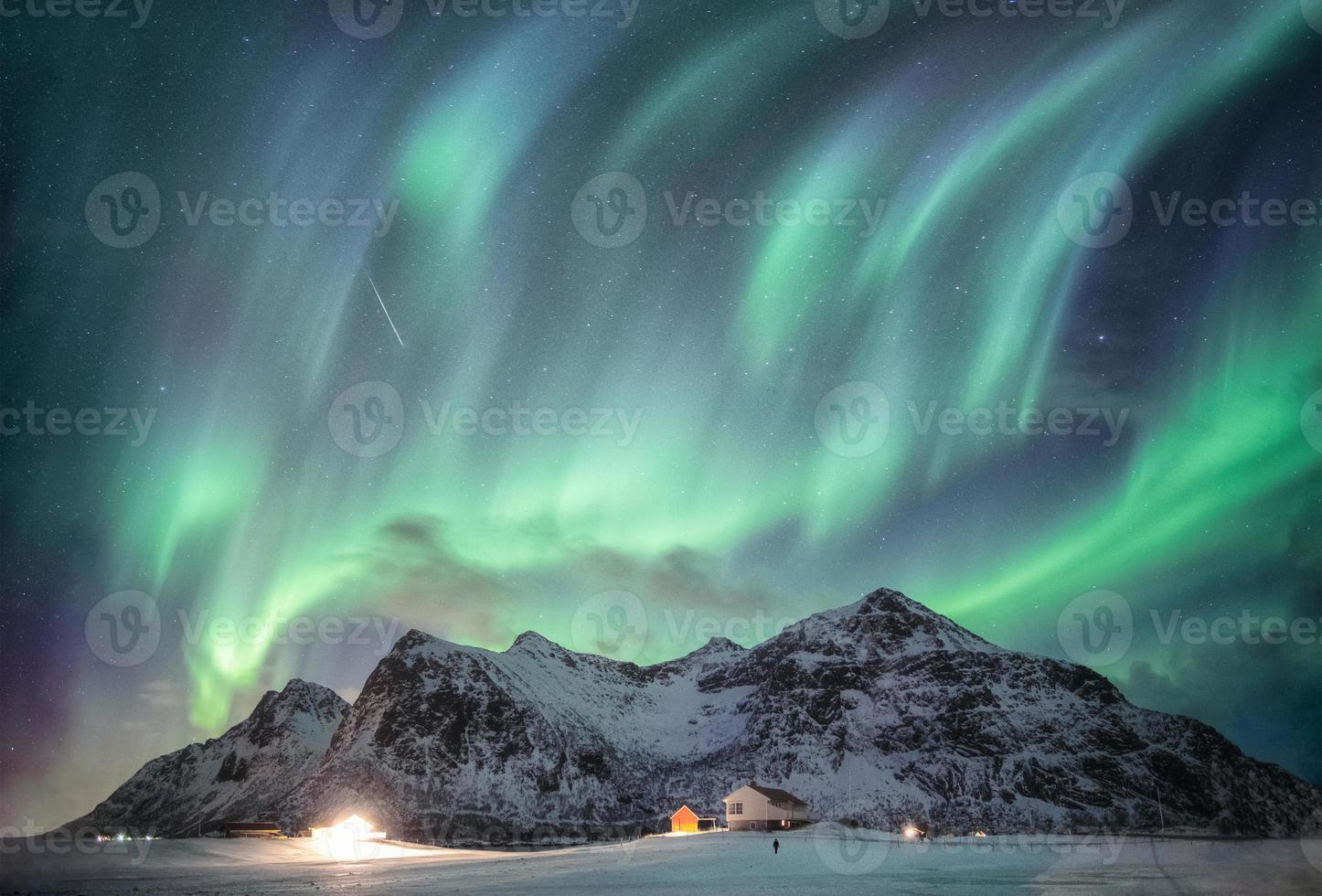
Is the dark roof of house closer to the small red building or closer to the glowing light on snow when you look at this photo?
the small red building

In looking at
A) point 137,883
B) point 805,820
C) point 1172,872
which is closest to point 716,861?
point 1172,872

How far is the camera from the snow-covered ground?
46312 millimetres

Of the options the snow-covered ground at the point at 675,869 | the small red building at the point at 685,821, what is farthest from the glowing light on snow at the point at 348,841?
the small red building at the point at 685,821

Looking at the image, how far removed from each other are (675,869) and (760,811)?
247 ft

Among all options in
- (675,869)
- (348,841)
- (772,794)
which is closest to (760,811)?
(772,794)

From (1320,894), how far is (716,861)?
3774 centimetres

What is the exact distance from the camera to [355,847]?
8356 cm

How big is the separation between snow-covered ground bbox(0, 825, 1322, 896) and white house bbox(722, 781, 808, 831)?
137ft

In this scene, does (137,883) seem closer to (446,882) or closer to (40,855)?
(446,882)

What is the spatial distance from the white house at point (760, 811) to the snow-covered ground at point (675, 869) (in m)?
41.7

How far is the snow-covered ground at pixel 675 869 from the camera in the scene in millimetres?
46312

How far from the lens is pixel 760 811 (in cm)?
13000

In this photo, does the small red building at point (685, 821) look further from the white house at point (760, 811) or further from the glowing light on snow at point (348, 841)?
the glowing light on snow at point (348, 841)

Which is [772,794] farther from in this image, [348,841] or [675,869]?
[675,869]
